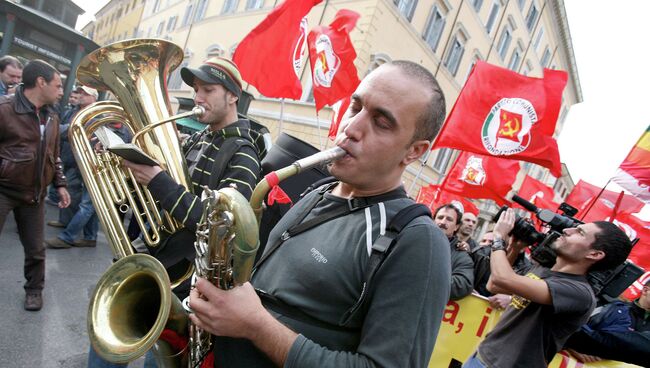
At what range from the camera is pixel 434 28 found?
15.5 meters

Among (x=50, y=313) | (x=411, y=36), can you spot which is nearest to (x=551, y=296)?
(x=50, y=313)

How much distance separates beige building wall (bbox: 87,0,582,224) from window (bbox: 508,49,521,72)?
0.06m

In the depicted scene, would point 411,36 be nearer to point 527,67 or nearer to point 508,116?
point 508,116

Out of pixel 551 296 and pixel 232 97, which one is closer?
pixel 551 296

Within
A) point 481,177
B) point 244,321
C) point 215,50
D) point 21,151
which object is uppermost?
point 215,50

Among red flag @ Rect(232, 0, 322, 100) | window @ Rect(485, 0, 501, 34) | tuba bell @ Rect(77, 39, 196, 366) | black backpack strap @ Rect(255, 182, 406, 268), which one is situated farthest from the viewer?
window @ Rect(485, 0, 501, 34)

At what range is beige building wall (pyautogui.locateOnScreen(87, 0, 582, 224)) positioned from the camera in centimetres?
1299

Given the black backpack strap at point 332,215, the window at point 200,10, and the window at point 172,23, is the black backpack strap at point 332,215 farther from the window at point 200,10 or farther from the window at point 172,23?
the window at point 172,23

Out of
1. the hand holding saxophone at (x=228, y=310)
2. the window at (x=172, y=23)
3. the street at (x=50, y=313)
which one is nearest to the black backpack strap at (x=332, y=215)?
the hand holding saxophone at (x=228, y=310)

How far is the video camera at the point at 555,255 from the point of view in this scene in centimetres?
259

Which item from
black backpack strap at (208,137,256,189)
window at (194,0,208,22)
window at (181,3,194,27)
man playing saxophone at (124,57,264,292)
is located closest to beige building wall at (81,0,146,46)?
window at (181,3,194,27)

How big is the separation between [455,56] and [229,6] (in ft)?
37.1

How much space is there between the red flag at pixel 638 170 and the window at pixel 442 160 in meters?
Answer: 14.0

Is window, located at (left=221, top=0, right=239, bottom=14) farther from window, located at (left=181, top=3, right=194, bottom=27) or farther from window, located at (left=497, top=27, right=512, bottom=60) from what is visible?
window, located at (left=497, top=27, right=512, bottom=60)
